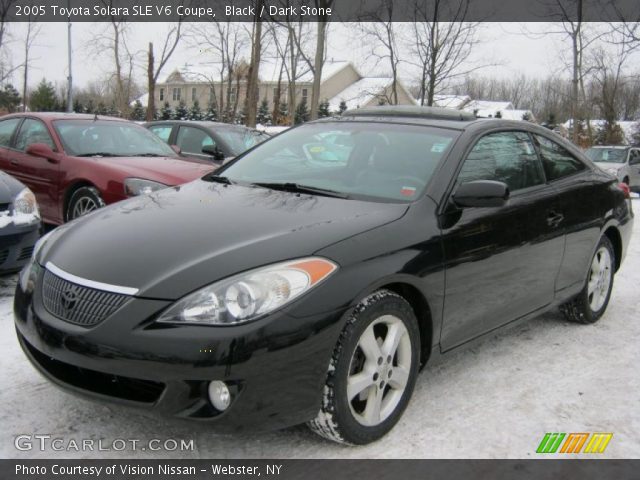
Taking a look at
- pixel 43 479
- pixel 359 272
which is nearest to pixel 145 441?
pixel 43 479

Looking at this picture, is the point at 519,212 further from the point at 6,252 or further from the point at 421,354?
the point at 6,252

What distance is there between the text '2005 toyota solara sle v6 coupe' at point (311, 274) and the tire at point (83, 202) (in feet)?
8.77

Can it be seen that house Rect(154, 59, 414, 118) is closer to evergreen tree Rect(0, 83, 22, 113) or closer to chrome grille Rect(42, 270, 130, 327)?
evergreen tree Rect(0, 83, 22, 113)

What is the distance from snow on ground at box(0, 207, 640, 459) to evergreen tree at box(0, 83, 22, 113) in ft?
177

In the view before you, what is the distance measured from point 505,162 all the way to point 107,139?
488 cm

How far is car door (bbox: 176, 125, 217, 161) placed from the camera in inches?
374

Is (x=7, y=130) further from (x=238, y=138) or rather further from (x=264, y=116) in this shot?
(x=264, y=116)

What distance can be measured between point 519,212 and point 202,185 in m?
1.89

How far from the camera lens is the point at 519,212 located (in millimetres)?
3678

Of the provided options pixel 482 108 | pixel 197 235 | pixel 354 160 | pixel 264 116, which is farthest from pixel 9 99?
pixel 197 235

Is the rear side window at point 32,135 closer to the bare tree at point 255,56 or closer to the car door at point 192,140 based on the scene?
the car door at point 192,140

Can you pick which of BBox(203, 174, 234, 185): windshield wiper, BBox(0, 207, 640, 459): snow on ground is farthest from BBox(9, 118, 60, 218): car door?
BBox(203, 174, 234, 185): windshield wiper

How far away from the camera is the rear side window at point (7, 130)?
7379 millimetres

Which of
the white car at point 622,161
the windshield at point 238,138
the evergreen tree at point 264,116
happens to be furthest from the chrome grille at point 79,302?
the evergreen tree at point 264,116
